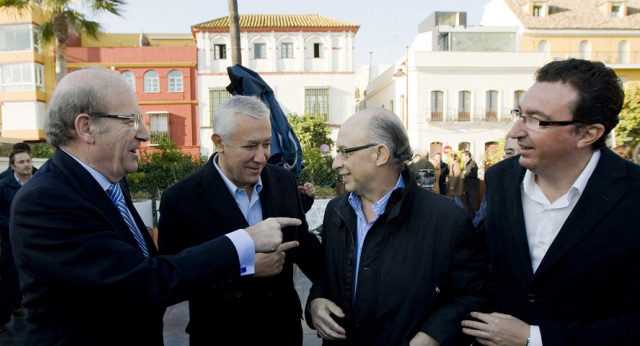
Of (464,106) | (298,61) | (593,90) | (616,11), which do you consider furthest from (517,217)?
(616,11)

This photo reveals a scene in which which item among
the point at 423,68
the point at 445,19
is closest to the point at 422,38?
the point at 445,19

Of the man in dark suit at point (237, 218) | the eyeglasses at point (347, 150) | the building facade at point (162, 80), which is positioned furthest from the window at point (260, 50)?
the eyeglasses at point (347, 150)

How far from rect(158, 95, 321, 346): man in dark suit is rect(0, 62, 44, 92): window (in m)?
30.9

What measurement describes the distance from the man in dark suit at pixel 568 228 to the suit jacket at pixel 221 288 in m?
1.00

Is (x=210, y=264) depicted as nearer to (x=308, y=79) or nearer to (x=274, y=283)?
(x=274, y=283)

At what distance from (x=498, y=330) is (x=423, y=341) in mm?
316

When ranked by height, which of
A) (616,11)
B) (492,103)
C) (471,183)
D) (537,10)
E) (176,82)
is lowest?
(471,183)

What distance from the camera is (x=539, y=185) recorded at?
1972 millimetres

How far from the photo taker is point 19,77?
90.7 feet

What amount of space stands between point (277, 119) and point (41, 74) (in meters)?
29.9

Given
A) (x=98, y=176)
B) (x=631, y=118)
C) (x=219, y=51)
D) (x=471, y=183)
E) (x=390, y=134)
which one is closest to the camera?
(x=98, y=176)

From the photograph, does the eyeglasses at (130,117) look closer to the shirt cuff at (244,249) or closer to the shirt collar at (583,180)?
the shirt cuff at (244,249)

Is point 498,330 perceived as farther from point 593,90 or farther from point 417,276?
point 593,90

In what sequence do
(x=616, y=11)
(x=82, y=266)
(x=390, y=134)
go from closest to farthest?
(x=82, y=266)
(x=390, y=134)
(x=616, y=11)
